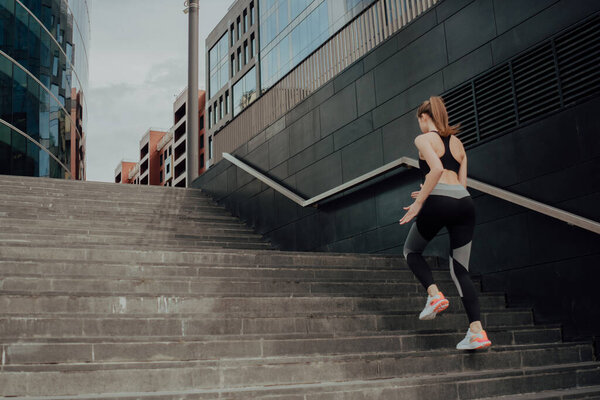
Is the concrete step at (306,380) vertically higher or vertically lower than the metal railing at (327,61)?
lower

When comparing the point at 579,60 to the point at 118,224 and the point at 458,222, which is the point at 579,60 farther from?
the point at 118,224

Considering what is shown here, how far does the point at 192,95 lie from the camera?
58.6ft

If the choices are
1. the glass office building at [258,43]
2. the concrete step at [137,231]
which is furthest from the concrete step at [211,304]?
the glass office building at [258,43]

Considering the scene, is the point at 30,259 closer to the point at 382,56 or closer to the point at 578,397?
the point at 578,397

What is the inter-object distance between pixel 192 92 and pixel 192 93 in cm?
4

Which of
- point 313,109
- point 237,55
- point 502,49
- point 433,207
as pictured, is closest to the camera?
point 433,207

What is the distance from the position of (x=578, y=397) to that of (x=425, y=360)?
1.01 m

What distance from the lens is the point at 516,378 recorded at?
13.5 feet

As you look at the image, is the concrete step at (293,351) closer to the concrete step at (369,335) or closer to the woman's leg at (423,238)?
the concrete step at (369,335)

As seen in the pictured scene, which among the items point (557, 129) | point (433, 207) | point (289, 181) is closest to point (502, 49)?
point (557, 129)

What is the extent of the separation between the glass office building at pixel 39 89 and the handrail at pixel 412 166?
12.5 meters

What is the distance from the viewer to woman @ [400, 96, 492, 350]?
4.23 meters

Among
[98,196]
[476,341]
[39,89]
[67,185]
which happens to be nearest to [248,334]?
[476,341]

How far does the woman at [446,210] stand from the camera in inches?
167
